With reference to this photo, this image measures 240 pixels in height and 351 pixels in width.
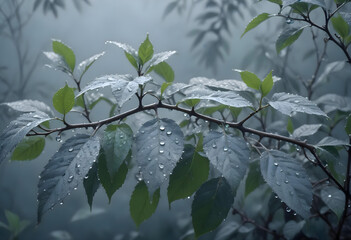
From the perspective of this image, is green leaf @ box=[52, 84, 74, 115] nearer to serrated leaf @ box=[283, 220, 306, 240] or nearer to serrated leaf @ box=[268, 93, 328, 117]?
serrated leaf @ box=[268, 93, 328, 117]

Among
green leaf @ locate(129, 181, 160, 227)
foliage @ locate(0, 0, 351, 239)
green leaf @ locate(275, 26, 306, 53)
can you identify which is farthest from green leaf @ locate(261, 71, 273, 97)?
green leaf @ locate(129, 181, 160, 227)

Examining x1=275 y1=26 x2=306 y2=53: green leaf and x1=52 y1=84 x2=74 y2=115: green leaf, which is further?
x1=275 y1=26 x2=306 y2=53: green leaf

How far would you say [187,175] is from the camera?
419 mm

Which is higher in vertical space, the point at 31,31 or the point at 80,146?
the point at 31,31

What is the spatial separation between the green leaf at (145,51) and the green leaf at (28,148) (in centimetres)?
20

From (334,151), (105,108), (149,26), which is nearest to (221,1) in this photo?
(149,26)

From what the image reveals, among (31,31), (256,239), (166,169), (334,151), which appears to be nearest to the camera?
(166,169)

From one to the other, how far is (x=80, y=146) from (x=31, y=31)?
164 cm

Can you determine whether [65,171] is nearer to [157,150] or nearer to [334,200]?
[157,150]

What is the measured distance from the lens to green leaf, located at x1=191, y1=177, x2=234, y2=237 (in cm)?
38

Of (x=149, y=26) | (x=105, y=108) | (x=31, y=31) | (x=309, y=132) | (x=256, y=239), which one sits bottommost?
(x=256, y=239)

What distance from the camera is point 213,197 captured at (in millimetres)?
398

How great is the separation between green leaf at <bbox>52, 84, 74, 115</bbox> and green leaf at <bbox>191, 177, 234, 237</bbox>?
0.21 metres

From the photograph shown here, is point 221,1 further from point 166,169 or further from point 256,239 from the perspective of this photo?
point 166,169
